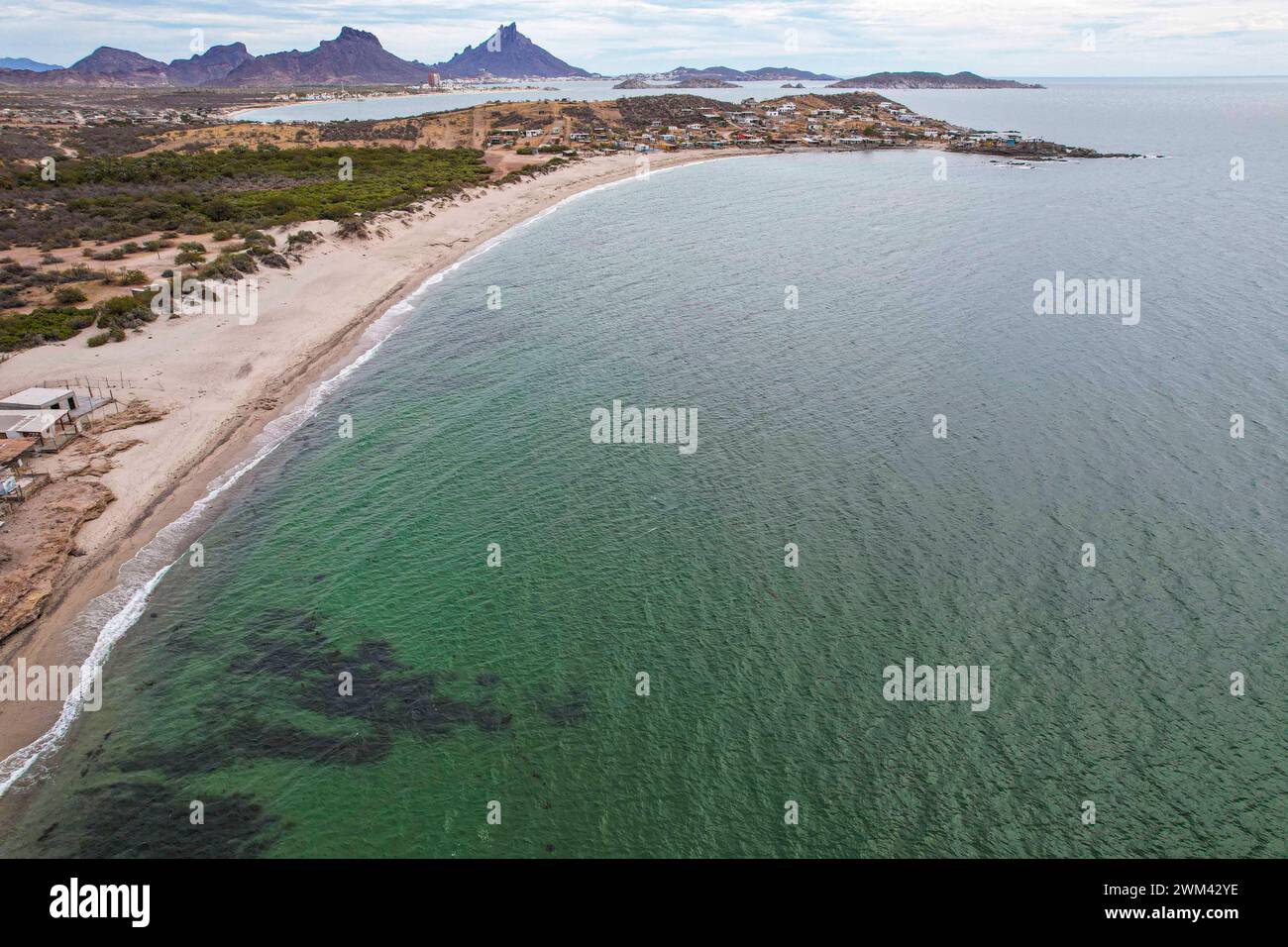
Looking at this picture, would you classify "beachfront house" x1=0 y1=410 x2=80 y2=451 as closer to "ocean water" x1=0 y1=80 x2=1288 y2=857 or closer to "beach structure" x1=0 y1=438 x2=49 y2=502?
"beach structure" x1=0 y1=438 x2=49 y2=502

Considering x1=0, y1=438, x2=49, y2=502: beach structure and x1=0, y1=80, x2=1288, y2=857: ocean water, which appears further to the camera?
x1=0, y1=438, x2=49, y2=502: beach structure

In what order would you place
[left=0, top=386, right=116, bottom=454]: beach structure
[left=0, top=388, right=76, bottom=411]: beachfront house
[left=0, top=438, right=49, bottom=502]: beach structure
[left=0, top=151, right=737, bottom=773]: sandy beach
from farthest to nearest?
[left=0, top=388, right=76, bottom=411]: beachfront house → [left=0, top=386, right=116, bottom=454]: beach structure → [left=0, top=438, right=49, bottom=502]: beach structure → [left=0, top=151, right=737, bottom=773]: sandy beach

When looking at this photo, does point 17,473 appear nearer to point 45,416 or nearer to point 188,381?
point 45,416

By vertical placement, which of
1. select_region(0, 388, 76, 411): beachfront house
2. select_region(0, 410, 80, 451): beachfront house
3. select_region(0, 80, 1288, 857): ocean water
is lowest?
select_region(0, 80, 1288, 857): ocean water

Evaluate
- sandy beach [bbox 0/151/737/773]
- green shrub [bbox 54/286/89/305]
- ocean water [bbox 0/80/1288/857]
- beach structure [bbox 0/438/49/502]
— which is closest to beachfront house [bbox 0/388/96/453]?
beach structure [bbox 0/438/49/502]

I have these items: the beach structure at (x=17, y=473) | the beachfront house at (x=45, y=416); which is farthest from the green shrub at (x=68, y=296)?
the beach structure at (x=17, y=473)
